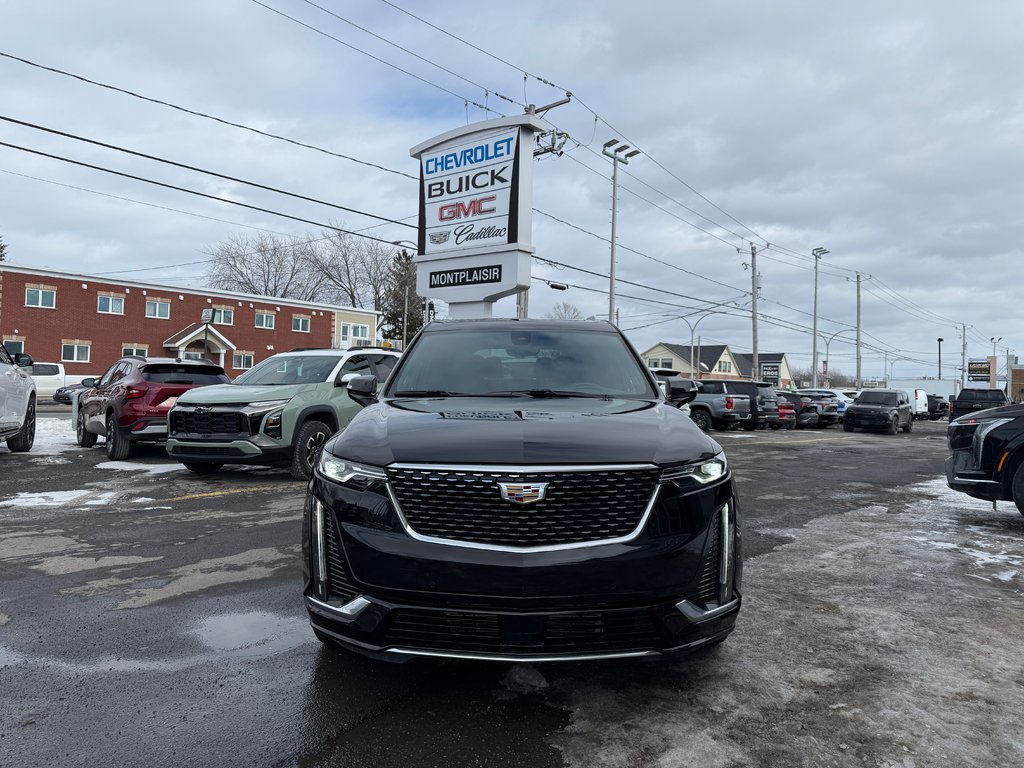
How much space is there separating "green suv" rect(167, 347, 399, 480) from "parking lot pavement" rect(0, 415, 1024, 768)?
2641mm

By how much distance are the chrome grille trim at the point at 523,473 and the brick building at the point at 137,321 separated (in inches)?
1623

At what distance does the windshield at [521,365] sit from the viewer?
407 centimetres

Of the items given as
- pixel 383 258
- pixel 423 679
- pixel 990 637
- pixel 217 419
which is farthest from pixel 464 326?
pixel 383 258

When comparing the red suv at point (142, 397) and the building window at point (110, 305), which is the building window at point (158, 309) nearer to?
the building window at point (110, 305)

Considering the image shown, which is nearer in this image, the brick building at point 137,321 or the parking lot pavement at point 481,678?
the parking lot pavement at point 481,678

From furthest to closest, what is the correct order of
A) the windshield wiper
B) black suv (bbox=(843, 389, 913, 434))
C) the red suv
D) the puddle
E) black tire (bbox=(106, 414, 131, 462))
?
1. black suv (bbox=(843, 389, 913, 434))
2. black tire (bbox=(106, 414, 131, 462))
3. the red suv
4. the windshield wiper
5. the puddle

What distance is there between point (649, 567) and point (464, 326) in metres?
2.60

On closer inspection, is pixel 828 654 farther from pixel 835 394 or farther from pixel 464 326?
pixel 835 394

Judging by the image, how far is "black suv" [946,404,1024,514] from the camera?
21.6ft

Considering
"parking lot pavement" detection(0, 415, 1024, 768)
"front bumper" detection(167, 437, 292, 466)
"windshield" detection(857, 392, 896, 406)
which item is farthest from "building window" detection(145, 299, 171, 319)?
"parking lot pavement" detection(0, 415, 1024, 768)

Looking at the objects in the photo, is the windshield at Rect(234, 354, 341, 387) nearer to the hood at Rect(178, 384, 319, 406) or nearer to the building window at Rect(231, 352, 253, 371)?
the hood at Rect(178, 384, 319, 406)

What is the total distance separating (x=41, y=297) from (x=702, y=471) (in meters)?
42.8

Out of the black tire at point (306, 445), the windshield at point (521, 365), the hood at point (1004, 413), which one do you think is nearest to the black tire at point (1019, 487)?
the hood at point (1004, 413)

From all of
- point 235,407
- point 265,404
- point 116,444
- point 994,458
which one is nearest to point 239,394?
point 235,407
